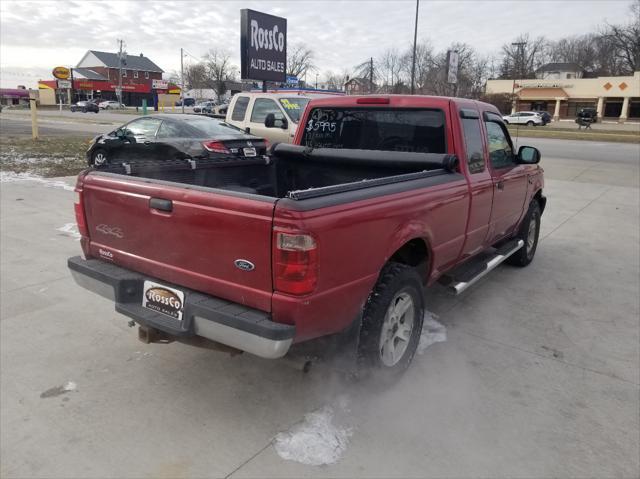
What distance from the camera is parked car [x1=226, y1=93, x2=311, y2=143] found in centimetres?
1098

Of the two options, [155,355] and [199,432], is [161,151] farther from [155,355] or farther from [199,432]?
[199,432]

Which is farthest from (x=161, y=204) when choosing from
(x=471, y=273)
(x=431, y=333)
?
(x=471, y=273)

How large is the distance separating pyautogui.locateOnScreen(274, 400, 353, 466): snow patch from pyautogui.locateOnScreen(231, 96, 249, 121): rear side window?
10018 mm

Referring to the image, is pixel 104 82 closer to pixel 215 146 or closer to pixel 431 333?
pixel 215 146

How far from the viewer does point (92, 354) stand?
145 inches

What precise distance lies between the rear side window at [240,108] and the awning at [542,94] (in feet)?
216

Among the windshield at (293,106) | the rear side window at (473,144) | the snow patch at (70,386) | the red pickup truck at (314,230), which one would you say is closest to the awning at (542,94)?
the windshield at (293,106)

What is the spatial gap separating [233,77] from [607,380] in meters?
98.0

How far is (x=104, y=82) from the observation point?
90.4 metres

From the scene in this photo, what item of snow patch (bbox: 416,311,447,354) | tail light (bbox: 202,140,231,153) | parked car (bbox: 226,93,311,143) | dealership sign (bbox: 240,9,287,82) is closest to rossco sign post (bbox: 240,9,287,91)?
dealership sign (bbox: 240,9,287,82)

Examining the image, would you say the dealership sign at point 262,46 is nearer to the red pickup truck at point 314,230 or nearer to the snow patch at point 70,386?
the red pickup truck at point 314,230

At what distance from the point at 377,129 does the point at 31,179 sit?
8875mm

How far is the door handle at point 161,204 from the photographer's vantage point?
282cm

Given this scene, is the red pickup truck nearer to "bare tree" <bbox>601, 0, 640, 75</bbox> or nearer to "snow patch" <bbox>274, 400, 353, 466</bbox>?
"snow patch" <bbox>274, 400, 353, 466</bbox>
